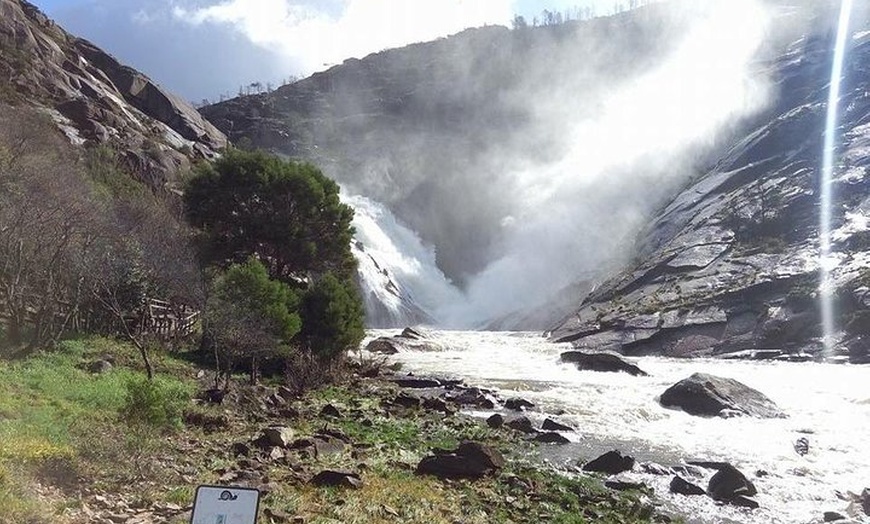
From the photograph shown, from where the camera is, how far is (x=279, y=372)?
27516mm

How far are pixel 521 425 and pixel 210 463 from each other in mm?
11535

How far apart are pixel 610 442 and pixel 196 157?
69711 millimetres

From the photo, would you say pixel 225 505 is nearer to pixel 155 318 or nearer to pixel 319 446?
pixel 319 446

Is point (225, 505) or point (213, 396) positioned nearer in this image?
point (225, 505)

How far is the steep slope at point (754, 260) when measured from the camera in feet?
156

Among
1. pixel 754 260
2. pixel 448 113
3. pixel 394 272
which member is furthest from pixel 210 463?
Result: pixel 448 113

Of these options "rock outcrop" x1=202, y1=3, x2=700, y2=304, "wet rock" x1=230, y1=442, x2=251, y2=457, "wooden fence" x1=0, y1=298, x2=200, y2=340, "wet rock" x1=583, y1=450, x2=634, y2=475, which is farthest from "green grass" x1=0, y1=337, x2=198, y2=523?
"rock outcrop" x1=202, y1=3, x2=700, y2=304

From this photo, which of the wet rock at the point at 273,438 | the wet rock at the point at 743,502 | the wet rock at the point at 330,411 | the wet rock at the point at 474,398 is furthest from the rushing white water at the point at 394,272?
the wet rock at the point at 743,502

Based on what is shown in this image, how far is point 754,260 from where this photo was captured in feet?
193

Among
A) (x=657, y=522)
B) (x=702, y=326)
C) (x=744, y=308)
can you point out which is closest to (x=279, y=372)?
(x=657, y=522)

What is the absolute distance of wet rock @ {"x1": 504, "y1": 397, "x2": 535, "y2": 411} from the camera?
2581cm

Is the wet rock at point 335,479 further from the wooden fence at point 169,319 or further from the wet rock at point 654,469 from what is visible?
the wooden fence at point 169,319

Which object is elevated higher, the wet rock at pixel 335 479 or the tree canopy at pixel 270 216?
the tree canopy at pixel 270 216

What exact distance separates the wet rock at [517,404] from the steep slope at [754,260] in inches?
1014
